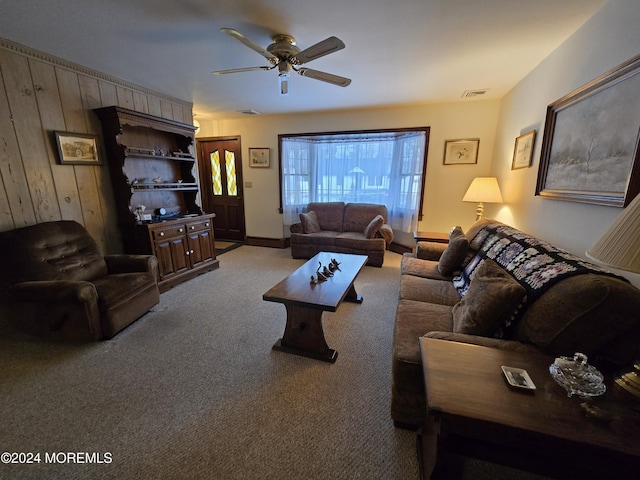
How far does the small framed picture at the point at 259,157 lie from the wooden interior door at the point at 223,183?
0.27 m

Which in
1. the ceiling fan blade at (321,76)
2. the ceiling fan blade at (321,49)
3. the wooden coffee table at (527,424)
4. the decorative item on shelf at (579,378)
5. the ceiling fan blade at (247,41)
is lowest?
the wooden coffee table at (527,424)

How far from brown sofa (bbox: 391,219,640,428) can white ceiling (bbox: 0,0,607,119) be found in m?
1.64

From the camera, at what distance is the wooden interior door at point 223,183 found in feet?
17.5

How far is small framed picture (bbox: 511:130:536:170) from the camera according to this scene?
2.59m

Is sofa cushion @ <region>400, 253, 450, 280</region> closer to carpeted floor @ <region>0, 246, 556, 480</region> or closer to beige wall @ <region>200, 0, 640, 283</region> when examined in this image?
carpeted floor @ <region>0, 246, 556, 480</region>

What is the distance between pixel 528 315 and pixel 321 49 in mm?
2084

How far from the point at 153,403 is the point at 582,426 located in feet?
6.75

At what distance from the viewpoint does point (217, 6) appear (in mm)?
1757

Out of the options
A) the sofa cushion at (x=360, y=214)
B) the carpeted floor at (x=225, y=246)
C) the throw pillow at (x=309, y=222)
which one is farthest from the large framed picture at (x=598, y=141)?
the carpeted floor at (x=225, y=246)

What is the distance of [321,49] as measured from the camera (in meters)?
1.85

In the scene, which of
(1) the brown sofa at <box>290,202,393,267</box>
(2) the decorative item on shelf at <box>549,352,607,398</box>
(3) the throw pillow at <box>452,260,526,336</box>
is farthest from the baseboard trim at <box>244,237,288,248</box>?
(2) the decorative item on shelf at <box>549,352,607,398</box>

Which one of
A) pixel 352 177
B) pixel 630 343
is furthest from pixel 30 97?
pixel 630 343

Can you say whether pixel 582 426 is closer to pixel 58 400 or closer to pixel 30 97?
pixel 58 400

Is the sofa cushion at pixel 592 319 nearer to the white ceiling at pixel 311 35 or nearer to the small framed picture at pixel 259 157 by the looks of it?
the white ceiling at pixel 311 35
